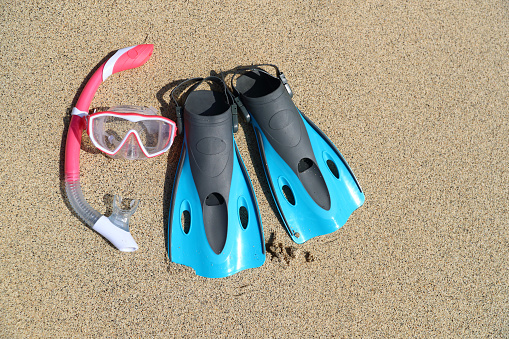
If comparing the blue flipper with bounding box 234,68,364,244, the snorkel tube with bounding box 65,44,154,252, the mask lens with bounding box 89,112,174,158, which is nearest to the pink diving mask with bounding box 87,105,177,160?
the mask lens with bounding box 89,112,174,158

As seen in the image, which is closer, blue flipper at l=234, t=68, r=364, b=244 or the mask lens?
the mask lens

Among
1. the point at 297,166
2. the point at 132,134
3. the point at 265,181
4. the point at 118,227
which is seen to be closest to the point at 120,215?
the point at 118,227

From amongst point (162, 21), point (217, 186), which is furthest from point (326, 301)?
point (162, 21)

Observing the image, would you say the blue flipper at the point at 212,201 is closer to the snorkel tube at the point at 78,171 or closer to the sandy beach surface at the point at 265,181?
the sandy beach surface at the point at 265,181

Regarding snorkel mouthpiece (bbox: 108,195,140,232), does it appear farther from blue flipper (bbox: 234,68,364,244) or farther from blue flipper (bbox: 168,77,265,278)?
blue flipper (bbox: 234,68,364,244)

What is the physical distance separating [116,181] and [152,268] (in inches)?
16.8

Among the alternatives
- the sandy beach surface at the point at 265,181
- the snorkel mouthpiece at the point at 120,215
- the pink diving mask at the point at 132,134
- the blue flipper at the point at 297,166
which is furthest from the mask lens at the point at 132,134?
the blue flipper at the point at 297,166

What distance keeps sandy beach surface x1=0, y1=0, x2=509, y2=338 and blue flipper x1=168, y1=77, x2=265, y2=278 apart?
7 cm

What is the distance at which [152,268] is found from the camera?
1.56 metres

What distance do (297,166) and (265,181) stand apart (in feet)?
0.60

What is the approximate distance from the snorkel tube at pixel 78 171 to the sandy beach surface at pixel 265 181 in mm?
68

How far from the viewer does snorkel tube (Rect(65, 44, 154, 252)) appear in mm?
1469

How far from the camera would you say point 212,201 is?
1.58m

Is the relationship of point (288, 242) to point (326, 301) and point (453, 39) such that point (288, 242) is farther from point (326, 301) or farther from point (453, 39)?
point (453, 39)
